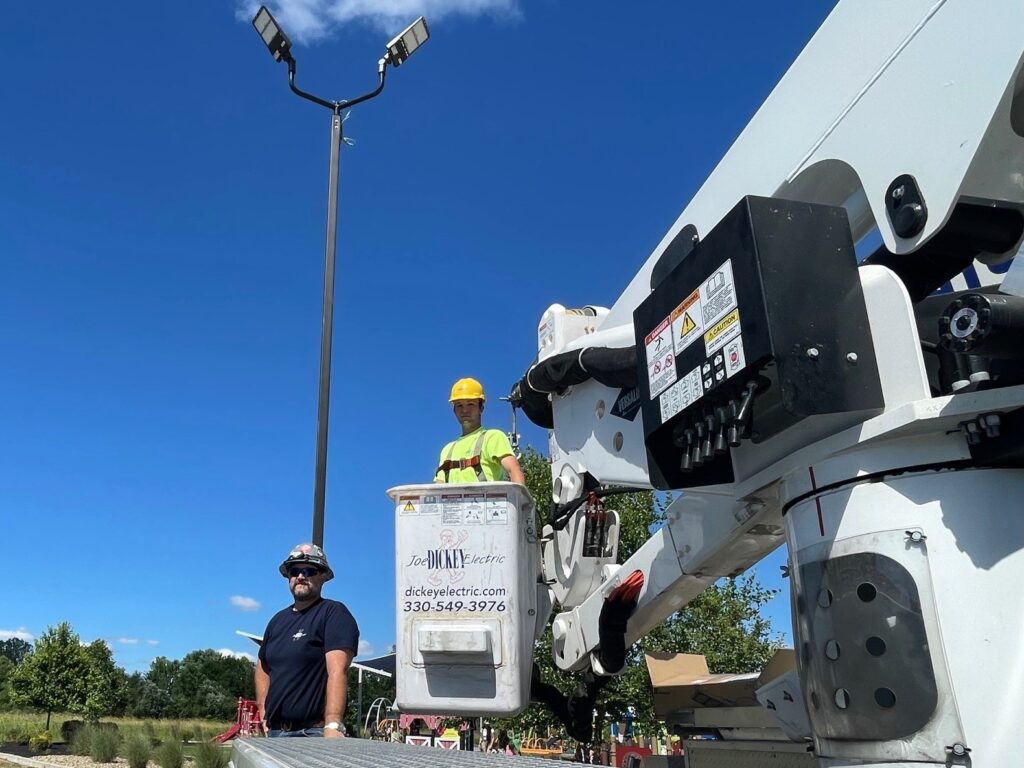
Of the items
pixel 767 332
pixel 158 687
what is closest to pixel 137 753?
pixel 767 332

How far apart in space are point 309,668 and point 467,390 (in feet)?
6.14

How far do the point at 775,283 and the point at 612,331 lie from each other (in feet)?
5.96

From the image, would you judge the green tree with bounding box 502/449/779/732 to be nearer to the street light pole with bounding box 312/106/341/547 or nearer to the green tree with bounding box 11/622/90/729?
the street light pole with bounding box 312/106/341/547

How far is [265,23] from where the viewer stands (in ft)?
26.2

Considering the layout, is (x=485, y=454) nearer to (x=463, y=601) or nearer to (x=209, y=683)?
(x=463, y=601)

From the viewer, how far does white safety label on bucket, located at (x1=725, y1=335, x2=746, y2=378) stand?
2500 millimetres

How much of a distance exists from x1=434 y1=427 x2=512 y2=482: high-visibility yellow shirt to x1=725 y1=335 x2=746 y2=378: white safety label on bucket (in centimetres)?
263

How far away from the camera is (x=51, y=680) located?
2827 centimetres

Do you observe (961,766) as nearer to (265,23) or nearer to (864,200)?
(864,200)

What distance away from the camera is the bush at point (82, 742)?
14.4 m

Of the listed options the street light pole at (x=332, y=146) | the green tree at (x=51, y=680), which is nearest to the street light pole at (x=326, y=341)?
the street light pole at (x=332, y=146)

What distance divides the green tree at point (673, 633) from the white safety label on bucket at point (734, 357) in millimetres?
13120

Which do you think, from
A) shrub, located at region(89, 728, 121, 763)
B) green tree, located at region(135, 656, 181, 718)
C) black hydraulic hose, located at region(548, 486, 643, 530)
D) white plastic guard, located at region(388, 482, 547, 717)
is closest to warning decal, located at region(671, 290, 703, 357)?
black hydraulic hose, located at region(548, 486, 643, 530)

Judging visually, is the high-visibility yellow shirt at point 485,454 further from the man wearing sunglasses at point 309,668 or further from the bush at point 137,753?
the bush at point 137,753
